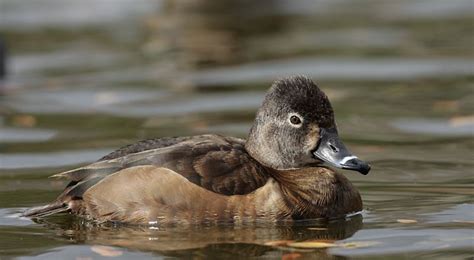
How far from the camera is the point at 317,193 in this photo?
325 inches

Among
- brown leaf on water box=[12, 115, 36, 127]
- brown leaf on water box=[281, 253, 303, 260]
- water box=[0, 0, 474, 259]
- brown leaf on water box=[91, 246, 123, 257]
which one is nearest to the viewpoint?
brown leaf on water box=[281, 253, 303, 260]

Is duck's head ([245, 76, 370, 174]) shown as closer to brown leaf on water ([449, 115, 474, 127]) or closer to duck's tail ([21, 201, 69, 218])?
duck's tail ([21, 201, 69, 218])

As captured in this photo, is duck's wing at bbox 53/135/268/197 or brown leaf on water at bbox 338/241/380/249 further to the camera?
duck's wing at bbox 53/135/268/197

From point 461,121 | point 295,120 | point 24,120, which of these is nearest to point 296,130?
point 295,120

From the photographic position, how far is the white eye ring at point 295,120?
8.37m

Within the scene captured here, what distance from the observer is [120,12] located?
21.6 m

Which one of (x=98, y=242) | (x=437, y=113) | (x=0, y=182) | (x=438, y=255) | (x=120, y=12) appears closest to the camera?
(x=438, y=255)

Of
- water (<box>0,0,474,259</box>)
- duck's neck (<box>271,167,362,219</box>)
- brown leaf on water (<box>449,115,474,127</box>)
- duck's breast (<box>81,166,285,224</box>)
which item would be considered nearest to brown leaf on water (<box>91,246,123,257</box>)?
water (<box>0,0,474,259</box>)

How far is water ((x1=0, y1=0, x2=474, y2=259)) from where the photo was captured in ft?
25.1

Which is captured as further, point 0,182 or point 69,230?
point 0,182

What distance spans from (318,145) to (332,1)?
14.1m

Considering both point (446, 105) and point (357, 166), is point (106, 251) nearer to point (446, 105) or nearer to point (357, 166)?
point (357, 166)

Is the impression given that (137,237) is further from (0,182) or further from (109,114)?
(109,114)

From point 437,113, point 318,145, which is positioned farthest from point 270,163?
point 437,113
